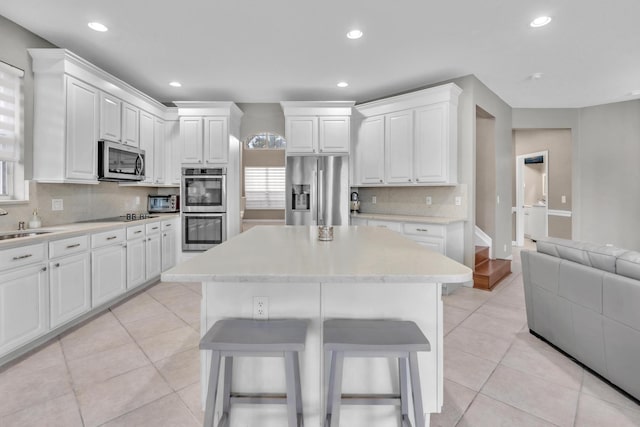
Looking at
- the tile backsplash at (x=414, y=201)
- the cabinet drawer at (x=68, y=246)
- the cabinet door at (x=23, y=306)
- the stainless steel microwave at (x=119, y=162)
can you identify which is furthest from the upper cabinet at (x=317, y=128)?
the cabinet door at (x=23, y=306)

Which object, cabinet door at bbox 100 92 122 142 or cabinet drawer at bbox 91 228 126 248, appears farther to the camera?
cabinet door at bbox 100 92 122 142

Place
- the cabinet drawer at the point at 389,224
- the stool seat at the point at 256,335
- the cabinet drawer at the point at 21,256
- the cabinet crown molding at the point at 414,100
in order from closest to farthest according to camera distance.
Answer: the stool seat at the point at 256,335, the cabinet drawer at the point at 21,256, the cabinet crown molding at the point at 414,100, the cabinet drawer at the point at 389,224

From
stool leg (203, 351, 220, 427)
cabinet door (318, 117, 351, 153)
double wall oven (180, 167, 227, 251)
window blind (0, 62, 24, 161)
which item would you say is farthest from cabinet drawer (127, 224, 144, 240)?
stool leg (203, 351, 220, 427)

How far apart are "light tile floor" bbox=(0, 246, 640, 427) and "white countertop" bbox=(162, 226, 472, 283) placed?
97 centimetres

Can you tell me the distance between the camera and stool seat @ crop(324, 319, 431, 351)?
3.67 ft

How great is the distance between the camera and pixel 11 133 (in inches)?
103

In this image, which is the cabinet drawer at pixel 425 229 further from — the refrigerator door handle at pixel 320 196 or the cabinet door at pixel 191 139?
the cabinet door at pixel 191 139

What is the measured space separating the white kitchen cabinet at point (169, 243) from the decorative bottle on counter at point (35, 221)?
4.54 ft

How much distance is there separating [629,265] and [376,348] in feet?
5.76

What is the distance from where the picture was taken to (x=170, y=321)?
2.86 m

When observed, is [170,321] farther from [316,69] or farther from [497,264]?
[497,264]

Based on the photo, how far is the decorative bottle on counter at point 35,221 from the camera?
2736 mm

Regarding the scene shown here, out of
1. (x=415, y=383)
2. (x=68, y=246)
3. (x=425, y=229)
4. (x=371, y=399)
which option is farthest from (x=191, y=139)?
(x=415, y=383)

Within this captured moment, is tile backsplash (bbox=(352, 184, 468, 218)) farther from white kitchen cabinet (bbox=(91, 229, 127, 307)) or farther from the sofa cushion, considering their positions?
white kitchen cabinet (bbox=(91, 229, 127, 307))
